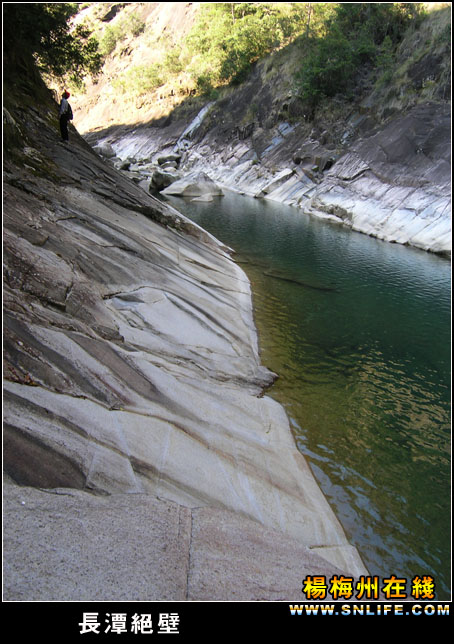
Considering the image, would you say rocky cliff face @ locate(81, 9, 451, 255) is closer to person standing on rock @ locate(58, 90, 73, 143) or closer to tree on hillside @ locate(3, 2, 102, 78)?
tree on hillside @ locate(3, 2, 102, 78)

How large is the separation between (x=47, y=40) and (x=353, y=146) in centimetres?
3432

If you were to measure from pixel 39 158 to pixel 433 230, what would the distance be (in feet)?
88.4

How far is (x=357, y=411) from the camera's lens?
11.4 m

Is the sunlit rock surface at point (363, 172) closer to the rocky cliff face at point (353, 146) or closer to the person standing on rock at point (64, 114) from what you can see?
A: the rocky cliff face at point (353, 146)

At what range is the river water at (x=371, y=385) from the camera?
8.16 meters

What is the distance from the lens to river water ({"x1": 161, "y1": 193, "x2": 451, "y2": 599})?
816 centimetres

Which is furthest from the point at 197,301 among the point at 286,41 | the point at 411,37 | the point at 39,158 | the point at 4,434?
the point at 286,41

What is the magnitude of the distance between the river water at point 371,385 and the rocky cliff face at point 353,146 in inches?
363

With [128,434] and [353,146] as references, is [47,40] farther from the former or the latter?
[353,146]

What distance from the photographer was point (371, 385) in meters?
12.8

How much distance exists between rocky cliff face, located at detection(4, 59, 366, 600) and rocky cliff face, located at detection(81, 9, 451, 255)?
24.9m

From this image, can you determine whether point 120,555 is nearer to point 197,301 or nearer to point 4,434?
point 4,434

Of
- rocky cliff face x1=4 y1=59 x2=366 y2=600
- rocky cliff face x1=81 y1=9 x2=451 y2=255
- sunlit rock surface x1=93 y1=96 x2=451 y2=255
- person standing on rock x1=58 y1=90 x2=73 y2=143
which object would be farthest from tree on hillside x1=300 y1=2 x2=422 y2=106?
rocky cliff face x1=4 y1=59 x2=366 y2=600

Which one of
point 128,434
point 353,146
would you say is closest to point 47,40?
point 128,434
